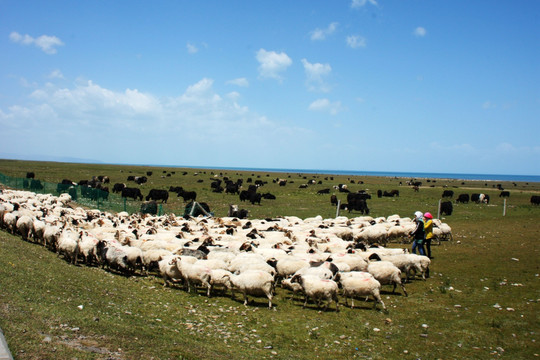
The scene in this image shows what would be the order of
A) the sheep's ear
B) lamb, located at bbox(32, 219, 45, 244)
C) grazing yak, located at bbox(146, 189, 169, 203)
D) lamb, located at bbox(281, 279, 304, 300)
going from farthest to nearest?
grazing yak, located at bbox(146, 189, 169, 203) < lamb, located at bbox(32, 219, 45, 244) < the sheep's ear < lamb, located at bbox(281, 279, 304, 300)

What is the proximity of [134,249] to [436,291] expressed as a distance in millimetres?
9778

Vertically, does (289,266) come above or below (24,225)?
below

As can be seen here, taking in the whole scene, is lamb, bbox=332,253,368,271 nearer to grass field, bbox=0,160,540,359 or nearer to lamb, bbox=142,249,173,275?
grass field, bbox=0,160,540,359

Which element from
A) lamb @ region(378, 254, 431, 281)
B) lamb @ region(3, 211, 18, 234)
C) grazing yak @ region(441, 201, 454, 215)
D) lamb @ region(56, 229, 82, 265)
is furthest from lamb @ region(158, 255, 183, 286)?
grazing yak @ region(441, 201, 454, 215)

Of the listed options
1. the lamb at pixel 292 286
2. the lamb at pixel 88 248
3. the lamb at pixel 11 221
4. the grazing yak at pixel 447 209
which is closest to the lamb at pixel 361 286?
the lamb at pixel 292 286

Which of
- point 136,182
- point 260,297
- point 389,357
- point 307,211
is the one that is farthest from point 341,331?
point 136,182

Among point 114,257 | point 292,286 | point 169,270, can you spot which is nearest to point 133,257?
point 114,257

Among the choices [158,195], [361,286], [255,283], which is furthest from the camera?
[158,195]

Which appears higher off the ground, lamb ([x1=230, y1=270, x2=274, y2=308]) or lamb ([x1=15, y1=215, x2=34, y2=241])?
lamb ([x1=15, y1=215, x2=34, y2=241])

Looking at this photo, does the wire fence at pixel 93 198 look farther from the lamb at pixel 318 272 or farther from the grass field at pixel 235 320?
the lamb at pixel 318 272

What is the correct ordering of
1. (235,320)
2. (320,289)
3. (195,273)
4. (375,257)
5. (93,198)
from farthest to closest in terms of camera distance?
(93,198), (375,257), (195,273), (320,289), (235,320)

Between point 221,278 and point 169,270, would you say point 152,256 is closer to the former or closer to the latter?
point 169,270

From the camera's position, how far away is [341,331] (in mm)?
8406

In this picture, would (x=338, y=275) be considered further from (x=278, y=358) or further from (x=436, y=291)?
(x=278, y=358)
